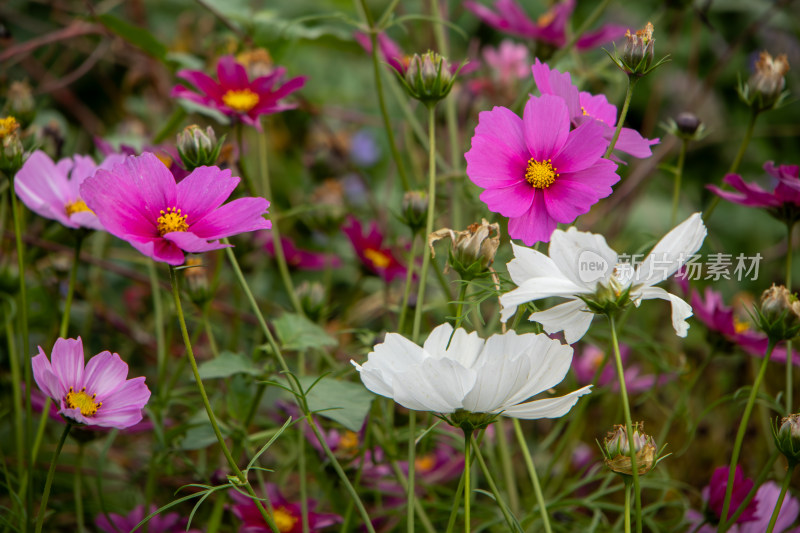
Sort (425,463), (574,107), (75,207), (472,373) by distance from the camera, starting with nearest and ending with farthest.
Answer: (472,373), (574,107), (75,207), (425,463)

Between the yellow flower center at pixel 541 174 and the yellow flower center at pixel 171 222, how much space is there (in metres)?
0.21

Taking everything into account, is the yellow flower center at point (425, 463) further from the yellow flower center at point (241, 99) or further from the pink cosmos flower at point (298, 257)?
the yellow flower center at point (241, 99)

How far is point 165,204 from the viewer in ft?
1.46

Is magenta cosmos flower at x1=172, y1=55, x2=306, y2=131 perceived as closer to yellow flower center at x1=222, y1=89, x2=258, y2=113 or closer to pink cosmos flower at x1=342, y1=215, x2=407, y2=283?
yellow flower center at x1=222, y1=89, x2=258, y2=113

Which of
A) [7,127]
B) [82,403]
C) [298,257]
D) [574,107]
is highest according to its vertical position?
[574,107]

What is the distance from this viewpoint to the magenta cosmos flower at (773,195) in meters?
0.53

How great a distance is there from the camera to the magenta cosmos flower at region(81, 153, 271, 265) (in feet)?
1.34

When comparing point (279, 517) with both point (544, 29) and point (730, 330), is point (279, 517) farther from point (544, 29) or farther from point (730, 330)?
point (544, 29)

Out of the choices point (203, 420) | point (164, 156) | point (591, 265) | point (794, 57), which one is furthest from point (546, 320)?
point (794, 57)

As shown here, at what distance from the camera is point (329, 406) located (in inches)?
20.4

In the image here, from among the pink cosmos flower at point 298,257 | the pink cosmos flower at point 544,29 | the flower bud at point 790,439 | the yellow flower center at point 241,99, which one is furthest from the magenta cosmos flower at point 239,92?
the flower bud at point 790,439

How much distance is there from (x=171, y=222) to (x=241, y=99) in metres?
0.22

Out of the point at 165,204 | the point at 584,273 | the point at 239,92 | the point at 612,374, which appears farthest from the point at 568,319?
the point at 612,374

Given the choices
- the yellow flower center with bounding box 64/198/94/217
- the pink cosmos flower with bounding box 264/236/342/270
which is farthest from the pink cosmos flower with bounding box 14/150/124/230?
the pink cosmos flower with bounding box 264/236/342/270
